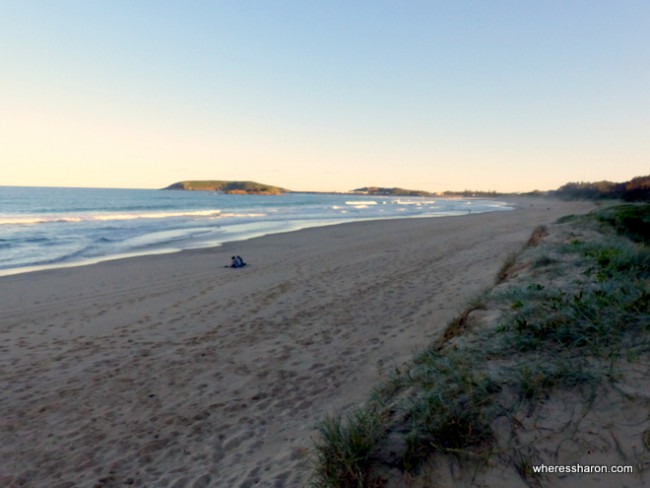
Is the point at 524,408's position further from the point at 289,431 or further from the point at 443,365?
the point at 289,431

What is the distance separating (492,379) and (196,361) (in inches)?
165

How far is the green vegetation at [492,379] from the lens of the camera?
2.74 meters

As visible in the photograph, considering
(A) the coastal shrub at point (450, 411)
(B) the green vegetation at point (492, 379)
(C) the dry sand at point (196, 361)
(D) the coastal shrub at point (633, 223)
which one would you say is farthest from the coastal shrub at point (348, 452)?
(D) the coastal shrub at point (633, 223)

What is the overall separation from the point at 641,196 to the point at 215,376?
36.9 meters

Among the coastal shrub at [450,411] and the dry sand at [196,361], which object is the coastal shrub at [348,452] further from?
the dry sand at [196,361]

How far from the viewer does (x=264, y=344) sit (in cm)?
675

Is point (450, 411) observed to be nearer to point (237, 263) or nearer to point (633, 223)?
point (237, 263)

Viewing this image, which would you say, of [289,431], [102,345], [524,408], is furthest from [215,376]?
[524,408]

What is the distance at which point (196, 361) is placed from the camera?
6.12 m

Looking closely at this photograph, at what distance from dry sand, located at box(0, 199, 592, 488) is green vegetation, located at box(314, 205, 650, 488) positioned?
0.61m

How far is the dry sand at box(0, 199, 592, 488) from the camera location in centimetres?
382

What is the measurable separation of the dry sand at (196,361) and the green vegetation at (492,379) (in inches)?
24.0

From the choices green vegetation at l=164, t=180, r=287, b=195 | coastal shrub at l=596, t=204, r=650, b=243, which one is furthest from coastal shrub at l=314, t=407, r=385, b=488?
green vegetation at l=164, t=180, r=287, b=195

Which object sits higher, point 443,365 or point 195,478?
point 443,365
